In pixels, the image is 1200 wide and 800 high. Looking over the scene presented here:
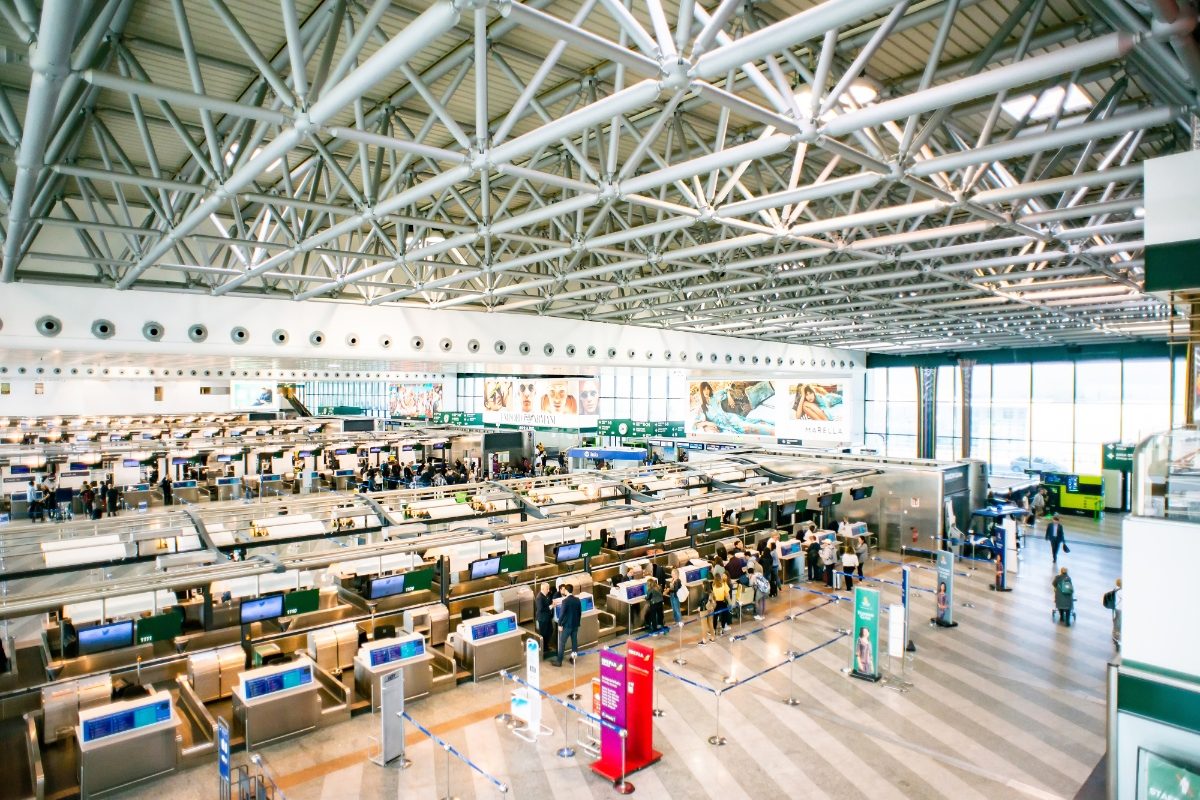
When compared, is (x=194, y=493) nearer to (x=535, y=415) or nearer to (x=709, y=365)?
(x=535, y=415)

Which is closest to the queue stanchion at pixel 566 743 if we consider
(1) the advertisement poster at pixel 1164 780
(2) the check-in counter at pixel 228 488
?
(1) the advertisement poster at pixel 1164 780

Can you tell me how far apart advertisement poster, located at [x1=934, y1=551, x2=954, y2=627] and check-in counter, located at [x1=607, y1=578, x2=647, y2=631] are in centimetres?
608

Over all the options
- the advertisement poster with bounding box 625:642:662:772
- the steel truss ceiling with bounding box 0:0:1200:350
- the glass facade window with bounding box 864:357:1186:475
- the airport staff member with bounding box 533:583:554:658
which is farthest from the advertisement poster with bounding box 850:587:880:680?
the glass facade window with bounding box 864:357:1186:475

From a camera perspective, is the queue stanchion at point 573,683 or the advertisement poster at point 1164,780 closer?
the advertisement poster at point 1164,780

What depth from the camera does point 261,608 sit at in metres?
10.1

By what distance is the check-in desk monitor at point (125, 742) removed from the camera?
7.86 meters

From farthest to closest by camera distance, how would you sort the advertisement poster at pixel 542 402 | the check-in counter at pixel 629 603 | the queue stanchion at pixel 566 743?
the advertisement poster at pixel 542 402, the check-in counter at pixel 629 603, the queue stanchion at pixel 566 743

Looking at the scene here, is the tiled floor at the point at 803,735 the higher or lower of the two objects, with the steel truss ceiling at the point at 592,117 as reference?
lower

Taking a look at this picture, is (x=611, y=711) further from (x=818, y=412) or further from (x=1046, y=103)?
(x=818, y=412)

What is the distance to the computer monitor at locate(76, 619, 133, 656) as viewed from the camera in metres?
8.98

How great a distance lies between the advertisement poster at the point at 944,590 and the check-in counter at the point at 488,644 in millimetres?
8688

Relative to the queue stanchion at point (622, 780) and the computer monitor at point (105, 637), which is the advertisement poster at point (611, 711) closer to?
the queue stanchion at point (622, 780)

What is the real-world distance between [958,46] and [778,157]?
417 centimetres

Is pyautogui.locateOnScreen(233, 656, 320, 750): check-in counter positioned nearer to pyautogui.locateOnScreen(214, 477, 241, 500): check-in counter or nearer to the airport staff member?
the airport staff member
